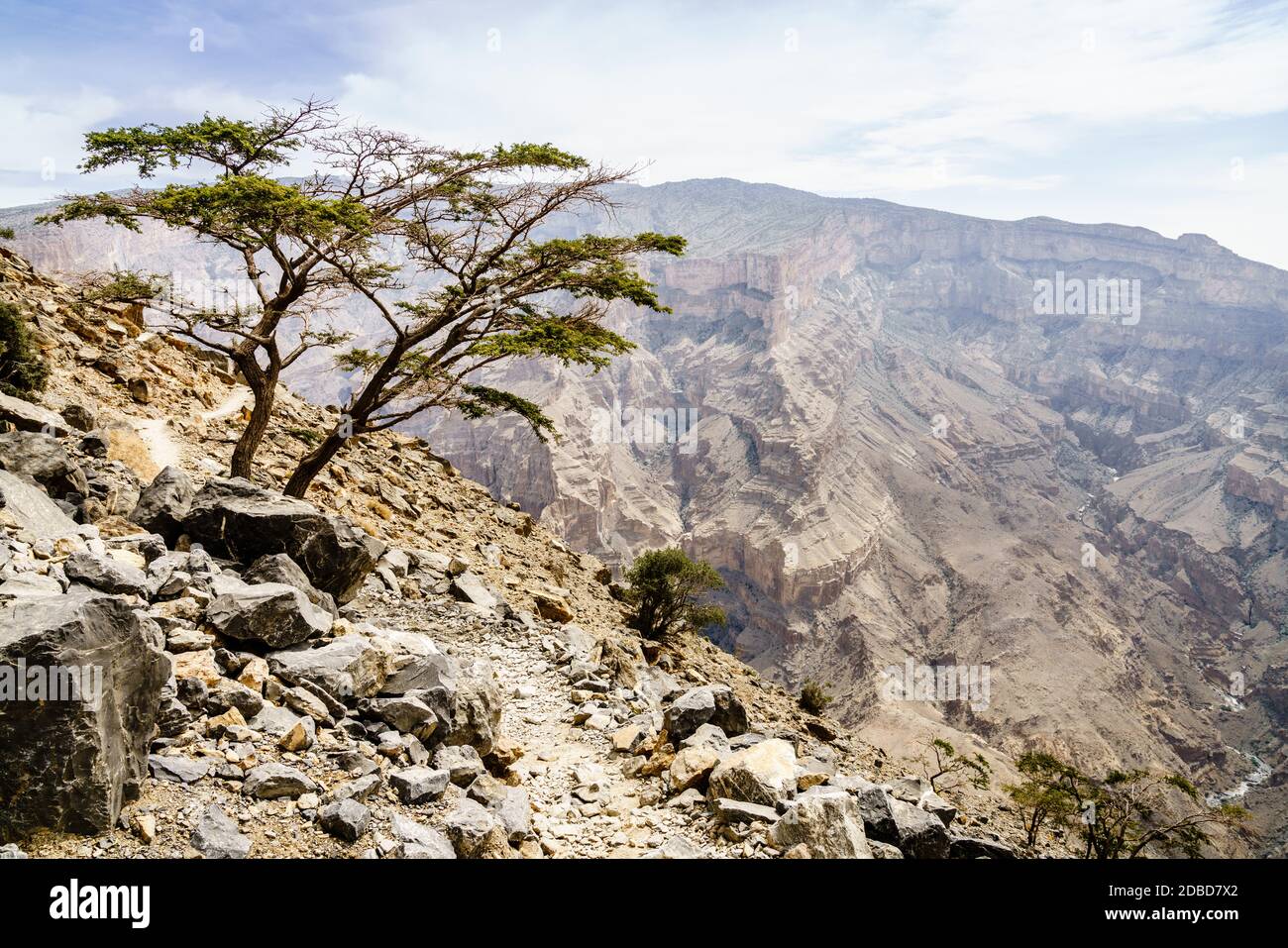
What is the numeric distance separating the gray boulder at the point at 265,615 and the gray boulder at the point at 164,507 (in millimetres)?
2255

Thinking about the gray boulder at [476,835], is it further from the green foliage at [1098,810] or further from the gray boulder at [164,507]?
the green foliage at [1098,810]

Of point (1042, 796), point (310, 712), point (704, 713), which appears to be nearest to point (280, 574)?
point (310, 712)

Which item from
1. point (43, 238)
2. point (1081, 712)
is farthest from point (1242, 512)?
point (43, 238)

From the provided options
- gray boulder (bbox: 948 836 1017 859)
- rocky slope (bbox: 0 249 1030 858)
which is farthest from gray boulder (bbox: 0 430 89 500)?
gray boulder (bbox: 948 836 1017 859)

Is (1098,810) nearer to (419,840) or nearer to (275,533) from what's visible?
(419,840)

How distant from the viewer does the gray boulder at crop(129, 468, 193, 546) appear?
29.8ft

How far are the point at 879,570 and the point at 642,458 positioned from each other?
64.1m

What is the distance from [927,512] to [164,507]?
14264cm

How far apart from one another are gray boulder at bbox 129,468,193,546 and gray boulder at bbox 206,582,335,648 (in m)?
2.26

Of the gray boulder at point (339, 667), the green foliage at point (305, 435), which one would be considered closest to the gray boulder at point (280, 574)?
the gray boulder at point (339, 667)

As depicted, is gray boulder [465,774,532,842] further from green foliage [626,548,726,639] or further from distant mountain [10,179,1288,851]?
distant mountain [10,179,1288,851]

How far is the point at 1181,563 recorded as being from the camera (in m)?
138

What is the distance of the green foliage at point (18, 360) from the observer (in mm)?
12039
